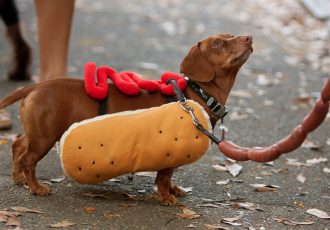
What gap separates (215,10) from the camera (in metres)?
10.6

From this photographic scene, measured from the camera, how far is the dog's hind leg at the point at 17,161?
355 cm

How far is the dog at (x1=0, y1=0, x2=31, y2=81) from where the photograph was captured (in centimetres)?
582

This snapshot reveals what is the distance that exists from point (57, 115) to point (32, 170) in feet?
1.07

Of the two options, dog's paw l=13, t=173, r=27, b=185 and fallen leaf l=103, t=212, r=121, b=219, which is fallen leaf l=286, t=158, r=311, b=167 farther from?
dog's paw l=13, t=173, r=27, b=185

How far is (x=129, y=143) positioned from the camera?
3.20 meters

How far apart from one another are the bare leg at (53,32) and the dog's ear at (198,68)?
164 cm

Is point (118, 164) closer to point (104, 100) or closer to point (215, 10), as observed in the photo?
point (104, 100)

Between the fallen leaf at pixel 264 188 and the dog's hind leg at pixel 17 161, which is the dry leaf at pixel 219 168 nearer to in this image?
the fallen leaf at pixel 264 188

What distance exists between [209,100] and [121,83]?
447 millimetres

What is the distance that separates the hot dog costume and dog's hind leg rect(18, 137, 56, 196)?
0.10 metres

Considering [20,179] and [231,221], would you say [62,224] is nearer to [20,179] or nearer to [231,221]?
[20,179]

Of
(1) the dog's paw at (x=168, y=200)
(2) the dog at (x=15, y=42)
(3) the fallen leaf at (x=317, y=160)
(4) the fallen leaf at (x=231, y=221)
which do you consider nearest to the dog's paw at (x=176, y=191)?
(1) the dog's paw at (x=168, y=200)

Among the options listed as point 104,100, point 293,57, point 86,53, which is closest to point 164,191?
point 104,100

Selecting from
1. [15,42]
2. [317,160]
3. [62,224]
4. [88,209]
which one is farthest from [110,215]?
[15,42]
